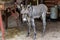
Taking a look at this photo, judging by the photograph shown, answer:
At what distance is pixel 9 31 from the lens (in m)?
5.39

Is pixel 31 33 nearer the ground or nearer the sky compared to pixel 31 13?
nearer the ground

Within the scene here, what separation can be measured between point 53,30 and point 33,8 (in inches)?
45.4

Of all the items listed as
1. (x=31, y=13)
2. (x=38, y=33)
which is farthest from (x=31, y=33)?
(x=31, y=13)

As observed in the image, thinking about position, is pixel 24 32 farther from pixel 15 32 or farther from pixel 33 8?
pixel 33 8

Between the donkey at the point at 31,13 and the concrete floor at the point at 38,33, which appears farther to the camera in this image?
the concrete floor at the point at 38,33

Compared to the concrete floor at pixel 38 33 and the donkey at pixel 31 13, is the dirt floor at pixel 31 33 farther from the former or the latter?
the donkey at pixel 31 13

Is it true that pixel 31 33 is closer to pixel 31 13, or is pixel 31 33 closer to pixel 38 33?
pixel 38 33

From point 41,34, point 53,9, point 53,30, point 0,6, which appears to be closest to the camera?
point 0,6

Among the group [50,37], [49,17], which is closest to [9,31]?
[50,37]

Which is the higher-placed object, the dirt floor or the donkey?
the donkey

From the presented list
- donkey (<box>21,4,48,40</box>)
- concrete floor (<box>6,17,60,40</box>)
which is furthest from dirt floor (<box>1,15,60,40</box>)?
donkey (<box>21,4,48,40</box>)

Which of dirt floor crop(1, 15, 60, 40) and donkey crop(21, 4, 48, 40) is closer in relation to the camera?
donkey crop(21, 4, 48, 40)

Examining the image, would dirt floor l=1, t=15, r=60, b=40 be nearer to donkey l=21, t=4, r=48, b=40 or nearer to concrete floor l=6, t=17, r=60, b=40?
concrete floor l=6, t=17, r=60, b=40

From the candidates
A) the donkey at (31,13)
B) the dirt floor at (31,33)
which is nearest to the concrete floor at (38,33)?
the dirt floor at (31,33)
